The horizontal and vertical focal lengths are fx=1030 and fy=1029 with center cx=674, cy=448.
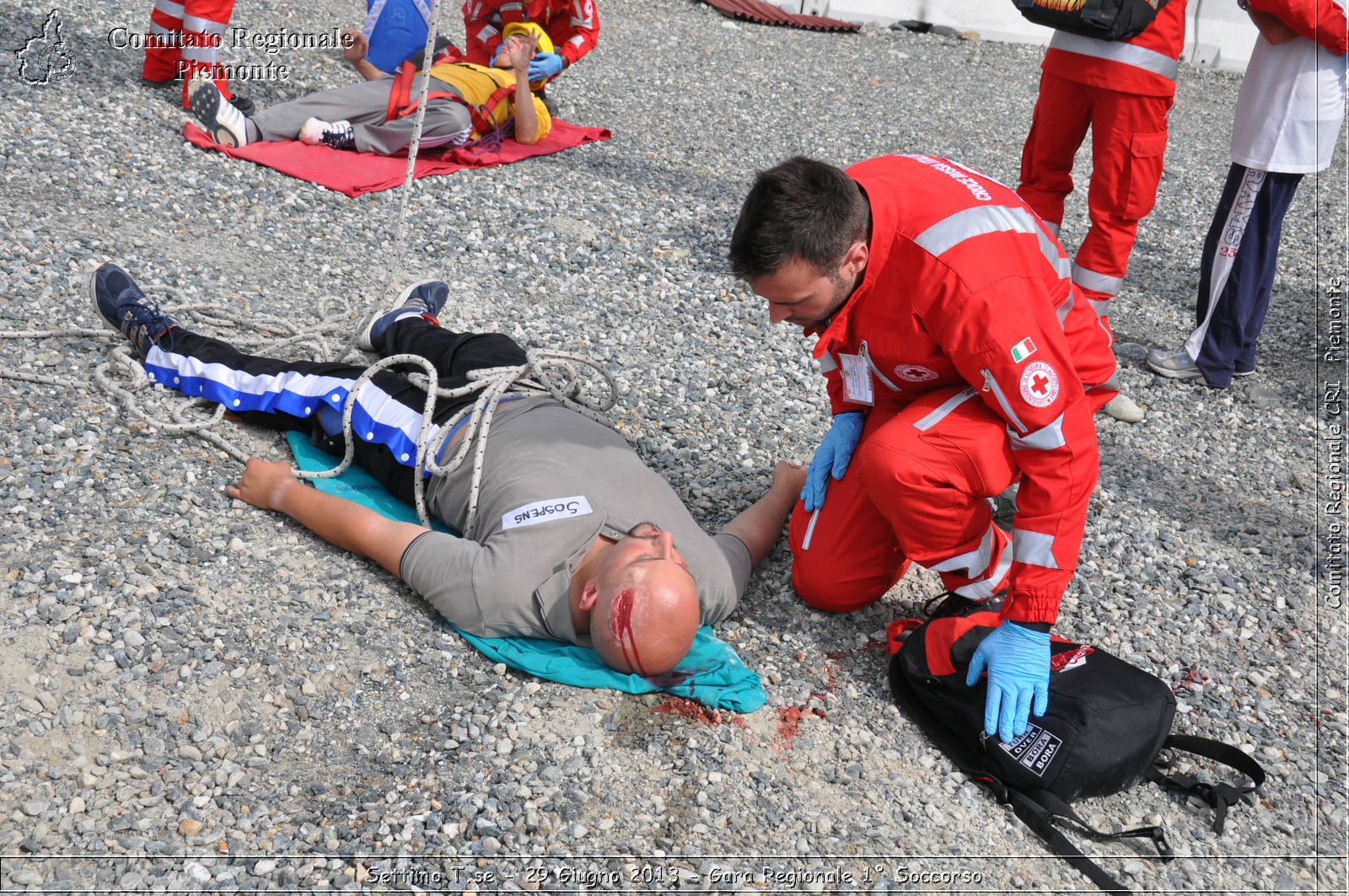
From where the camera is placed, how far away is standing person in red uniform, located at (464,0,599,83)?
6590mm

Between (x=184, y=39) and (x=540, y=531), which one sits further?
(x=184, y=39)

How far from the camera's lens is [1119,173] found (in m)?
4.49

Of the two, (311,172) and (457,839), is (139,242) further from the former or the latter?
(457,839)

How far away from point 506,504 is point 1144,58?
131 inches

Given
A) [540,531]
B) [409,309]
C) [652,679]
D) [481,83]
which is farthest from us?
[481,83]

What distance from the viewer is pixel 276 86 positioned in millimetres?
6719

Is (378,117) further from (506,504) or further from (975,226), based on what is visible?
(975,226)

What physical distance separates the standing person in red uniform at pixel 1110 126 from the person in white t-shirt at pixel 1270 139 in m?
0.48

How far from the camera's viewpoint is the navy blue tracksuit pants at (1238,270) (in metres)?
4.68

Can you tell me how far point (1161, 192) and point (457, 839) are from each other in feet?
24.0

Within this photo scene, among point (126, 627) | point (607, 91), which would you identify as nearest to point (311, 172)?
point (607, 91)

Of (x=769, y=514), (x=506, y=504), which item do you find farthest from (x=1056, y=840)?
(x=506, y=504)

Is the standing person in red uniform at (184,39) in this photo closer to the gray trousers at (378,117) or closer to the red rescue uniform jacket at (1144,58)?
the gray trousers at (378,117)
